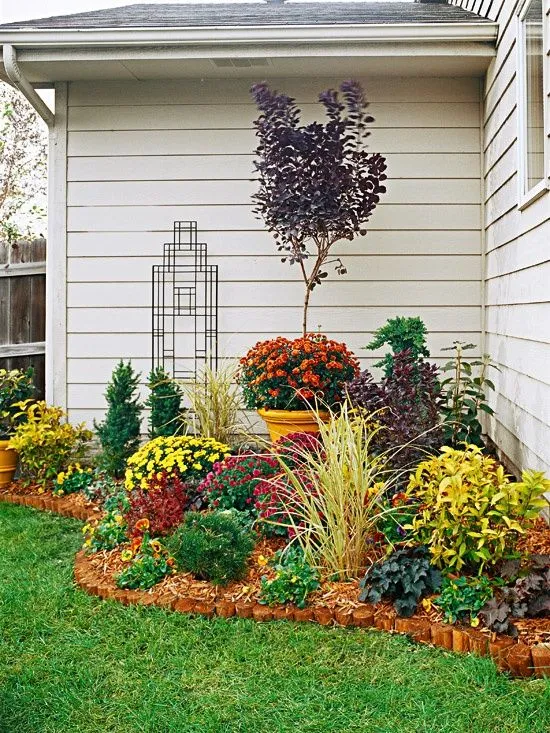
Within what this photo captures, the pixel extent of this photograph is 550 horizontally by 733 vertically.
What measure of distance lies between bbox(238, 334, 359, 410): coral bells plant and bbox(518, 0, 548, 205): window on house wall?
1570mm

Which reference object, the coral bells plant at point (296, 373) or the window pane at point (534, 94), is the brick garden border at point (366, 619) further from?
the window pane at point (534, 94)

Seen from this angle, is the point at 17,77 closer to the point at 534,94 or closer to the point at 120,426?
the point at 120,426

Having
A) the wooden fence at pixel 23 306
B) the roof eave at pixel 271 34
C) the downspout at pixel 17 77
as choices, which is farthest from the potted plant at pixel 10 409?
the roof eave at pixel 271 34

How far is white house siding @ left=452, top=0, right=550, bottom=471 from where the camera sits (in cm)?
371

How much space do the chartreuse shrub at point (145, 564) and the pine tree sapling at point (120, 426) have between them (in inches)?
64.3

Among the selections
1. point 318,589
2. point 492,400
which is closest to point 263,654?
point 318,589

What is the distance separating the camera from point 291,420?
16.5ft

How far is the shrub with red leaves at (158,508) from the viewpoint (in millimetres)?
3869

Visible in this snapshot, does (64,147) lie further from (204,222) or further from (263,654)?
(263,654)

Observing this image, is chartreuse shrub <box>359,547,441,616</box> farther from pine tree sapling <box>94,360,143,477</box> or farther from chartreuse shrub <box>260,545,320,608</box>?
pine tree sapling <box>94,360,143,477</box>

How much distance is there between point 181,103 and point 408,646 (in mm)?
4413

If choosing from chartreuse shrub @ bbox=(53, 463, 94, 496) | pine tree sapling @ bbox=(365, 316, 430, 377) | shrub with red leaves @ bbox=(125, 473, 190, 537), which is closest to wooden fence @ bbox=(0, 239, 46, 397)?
chartreuse shrub @ bbox=(53, 463, 94, 496)

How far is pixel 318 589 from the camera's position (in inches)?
128

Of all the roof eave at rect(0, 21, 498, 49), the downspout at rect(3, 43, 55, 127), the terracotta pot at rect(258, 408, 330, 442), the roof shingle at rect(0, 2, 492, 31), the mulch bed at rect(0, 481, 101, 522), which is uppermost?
the roof shingle at rect(0, 2, 492, 31)
